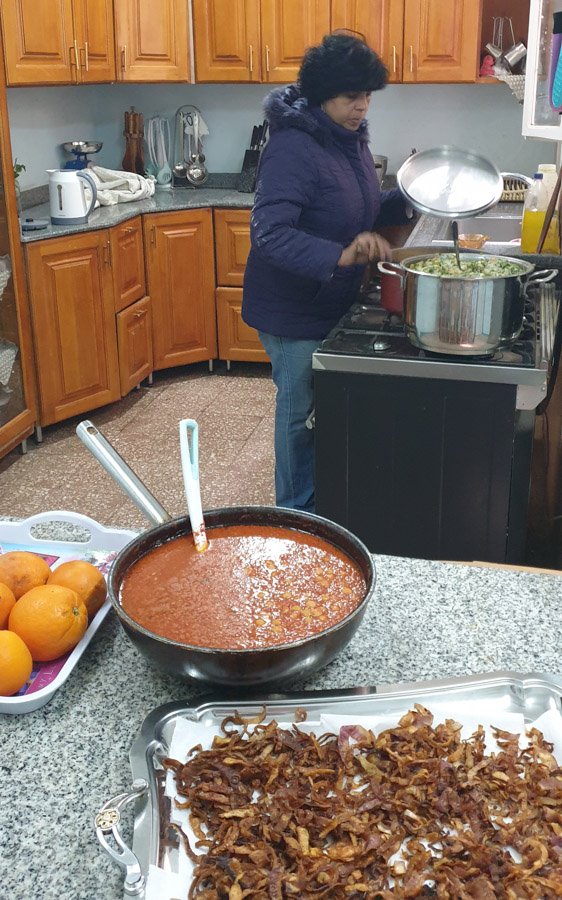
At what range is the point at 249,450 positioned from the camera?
12.3 ft

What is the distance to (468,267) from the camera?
2066mm

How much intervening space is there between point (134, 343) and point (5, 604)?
3377 mm

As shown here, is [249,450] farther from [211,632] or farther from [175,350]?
[211,632]

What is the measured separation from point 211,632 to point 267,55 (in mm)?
4070

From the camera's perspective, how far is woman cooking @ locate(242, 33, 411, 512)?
2396 millimetres

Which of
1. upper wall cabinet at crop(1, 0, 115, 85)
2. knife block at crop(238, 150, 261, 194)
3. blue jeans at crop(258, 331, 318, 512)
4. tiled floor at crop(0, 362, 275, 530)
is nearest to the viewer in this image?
blue jeans at crop(258, 331, 318, 512)

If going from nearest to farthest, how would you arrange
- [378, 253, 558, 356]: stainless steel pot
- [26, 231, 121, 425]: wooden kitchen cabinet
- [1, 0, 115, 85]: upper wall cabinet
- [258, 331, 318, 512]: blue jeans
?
[378, 253, 558, 356]: stainless steel pot
[258, 331, 318, 512]: blue jeans
[1, 0, 115, 85]: upper wall cabinet
[26, 231, 121, 425]: wooden kitchen cabinet

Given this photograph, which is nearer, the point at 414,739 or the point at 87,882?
the point at 87,882

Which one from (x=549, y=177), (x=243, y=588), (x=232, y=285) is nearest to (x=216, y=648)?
(x=243, y=588)

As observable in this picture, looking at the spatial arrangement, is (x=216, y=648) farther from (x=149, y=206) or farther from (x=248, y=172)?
(x=248, y=172)

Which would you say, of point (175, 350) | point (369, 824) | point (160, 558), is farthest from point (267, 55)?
point (369, 824)

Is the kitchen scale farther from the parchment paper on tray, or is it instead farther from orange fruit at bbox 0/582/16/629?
the parchment paper on tray

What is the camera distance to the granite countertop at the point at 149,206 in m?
3.64

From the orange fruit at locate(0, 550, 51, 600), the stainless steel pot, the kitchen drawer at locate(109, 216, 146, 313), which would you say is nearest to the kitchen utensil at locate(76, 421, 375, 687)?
the orange fruit at locate(0, 550, 51, 600)
